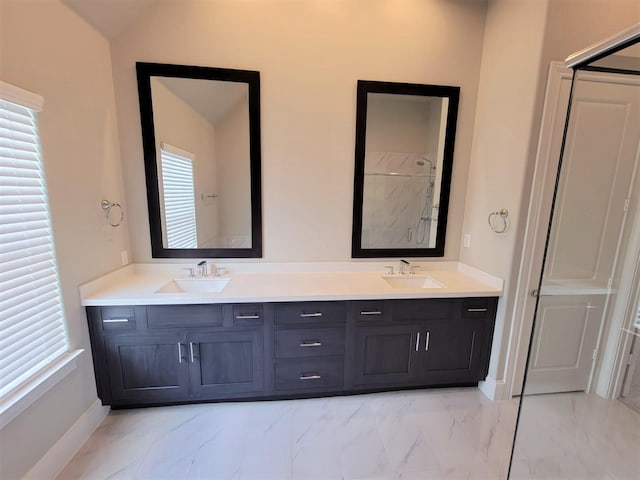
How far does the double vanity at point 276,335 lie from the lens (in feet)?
6.32

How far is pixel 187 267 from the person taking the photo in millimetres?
2381

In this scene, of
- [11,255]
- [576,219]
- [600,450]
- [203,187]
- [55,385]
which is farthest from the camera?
[203,187]

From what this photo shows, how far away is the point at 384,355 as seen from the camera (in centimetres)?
219

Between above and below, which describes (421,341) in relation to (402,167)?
below

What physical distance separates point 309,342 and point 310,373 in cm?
25

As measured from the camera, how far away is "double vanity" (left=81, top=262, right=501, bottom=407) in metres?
1.93

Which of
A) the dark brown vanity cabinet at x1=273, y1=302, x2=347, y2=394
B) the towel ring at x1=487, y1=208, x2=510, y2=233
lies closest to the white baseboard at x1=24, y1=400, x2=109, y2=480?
the dark brown vanity cabinet at x1=273, y1=302, x2=347, y2=394

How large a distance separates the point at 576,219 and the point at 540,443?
4.97 ft

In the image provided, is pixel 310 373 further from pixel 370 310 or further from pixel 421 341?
pixel 421 341

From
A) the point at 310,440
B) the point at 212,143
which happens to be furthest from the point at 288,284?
the point at 212,143

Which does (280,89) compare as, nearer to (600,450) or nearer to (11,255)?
(11,255)

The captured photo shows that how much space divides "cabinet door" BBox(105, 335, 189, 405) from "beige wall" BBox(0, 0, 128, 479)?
143mm

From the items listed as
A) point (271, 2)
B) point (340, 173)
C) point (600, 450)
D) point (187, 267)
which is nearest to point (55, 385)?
point (187, 267)

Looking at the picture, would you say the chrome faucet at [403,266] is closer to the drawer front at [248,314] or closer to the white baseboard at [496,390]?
the white baseboard at [496,390]
